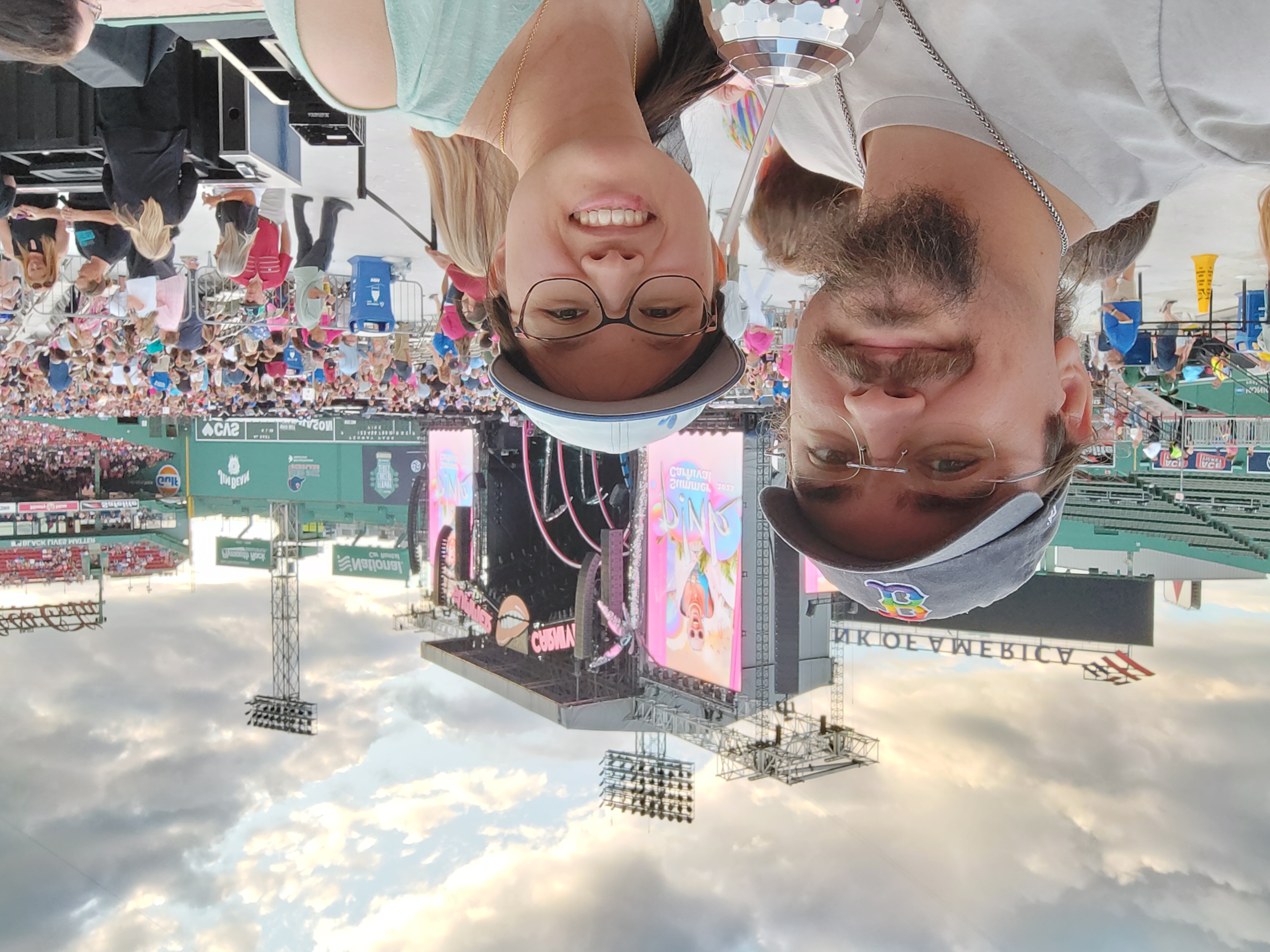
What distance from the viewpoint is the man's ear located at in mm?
1479

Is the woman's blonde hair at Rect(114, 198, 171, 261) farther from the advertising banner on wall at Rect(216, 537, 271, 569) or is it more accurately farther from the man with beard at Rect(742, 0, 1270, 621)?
the advertising banner on wall at Rect(216, 537, 271, 569)

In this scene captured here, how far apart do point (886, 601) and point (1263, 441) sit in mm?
12770

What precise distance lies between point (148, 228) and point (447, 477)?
10859 millimetres

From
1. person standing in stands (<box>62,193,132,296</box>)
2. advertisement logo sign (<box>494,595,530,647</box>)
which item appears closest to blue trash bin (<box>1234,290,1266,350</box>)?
person standing in stands (<box>62,193,132,296</box>)

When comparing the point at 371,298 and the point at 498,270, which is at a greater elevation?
the point at 371,298

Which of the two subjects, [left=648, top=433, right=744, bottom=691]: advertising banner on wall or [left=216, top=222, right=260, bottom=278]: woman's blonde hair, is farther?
[left=648, top=433, right=744, bottom=691]: advertising banner on wall

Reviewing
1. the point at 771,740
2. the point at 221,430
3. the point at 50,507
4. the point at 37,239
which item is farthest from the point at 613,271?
the point at 50,507

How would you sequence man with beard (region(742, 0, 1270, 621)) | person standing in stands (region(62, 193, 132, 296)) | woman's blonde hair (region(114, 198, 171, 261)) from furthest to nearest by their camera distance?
person standing in stands (region(62, 193, 132, 296)) < woman's blonde hair (region(114, 198, 171, 261)) < man with beard (region(742, 0, 1270, 621))

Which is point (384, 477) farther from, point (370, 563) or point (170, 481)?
point (170, 481)

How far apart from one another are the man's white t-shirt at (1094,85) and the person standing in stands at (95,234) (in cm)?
531

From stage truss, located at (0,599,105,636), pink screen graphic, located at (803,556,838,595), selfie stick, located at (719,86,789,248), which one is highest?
selfie stick, located at (719,86,789,248)

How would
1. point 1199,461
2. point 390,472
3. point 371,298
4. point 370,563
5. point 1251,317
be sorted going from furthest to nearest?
point 390,472, point 370,563, point 1199,461, point 371,298, point 1251,317

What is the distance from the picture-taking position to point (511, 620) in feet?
42.3

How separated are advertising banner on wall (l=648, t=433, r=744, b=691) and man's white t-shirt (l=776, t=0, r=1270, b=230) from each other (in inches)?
288
